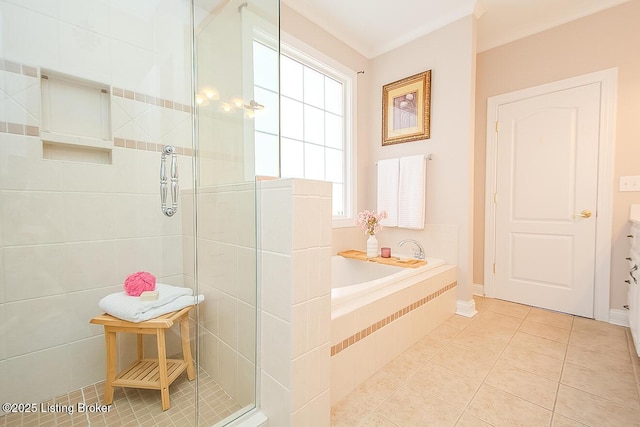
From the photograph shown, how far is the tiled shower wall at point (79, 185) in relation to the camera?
1127 millimetres

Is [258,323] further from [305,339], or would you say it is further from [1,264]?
[1,264]

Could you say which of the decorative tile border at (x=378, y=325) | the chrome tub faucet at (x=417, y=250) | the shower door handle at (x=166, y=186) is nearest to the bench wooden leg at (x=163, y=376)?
the shower door handle at (x=166, y=186)

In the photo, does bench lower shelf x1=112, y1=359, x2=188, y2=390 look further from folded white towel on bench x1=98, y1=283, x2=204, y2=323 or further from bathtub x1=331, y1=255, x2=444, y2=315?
bathtub x1=331, y1=255, x2=444, y2=315

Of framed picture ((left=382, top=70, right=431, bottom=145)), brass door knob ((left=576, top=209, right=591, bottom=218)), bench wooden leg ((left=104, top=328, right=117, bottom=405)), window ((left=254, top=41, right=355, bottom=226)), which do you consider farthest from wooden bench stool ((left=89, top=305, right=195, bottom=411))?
brass door knob ((left=576, top=209, right=591, bottom=218))

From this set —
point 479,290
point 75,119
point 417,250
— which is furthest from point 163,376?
point 479,290

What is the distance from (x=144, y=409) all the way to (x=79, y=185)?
3.47 ft

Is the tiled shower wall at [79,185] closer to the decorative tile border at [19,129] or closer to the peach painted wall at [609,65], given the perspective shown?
the decorative tile border at [19,129]

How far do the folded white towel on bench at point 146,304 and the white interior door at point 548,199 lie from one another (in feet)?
9.08

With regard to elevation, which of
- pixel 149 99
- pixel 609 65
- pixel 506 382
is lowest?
pixel 506 382

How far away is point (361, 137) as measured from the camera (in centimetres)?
294

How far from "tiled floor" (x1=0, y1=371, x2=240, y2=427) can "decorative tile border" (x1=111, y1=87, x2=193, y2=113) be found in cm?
144

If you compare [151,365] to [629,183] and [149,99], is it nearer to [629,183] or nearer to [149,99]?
[149,99]

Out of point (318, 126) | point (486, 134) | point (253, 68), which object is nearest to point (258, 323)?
point (253, 68)

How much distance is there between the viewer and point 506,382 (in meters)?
1.38
